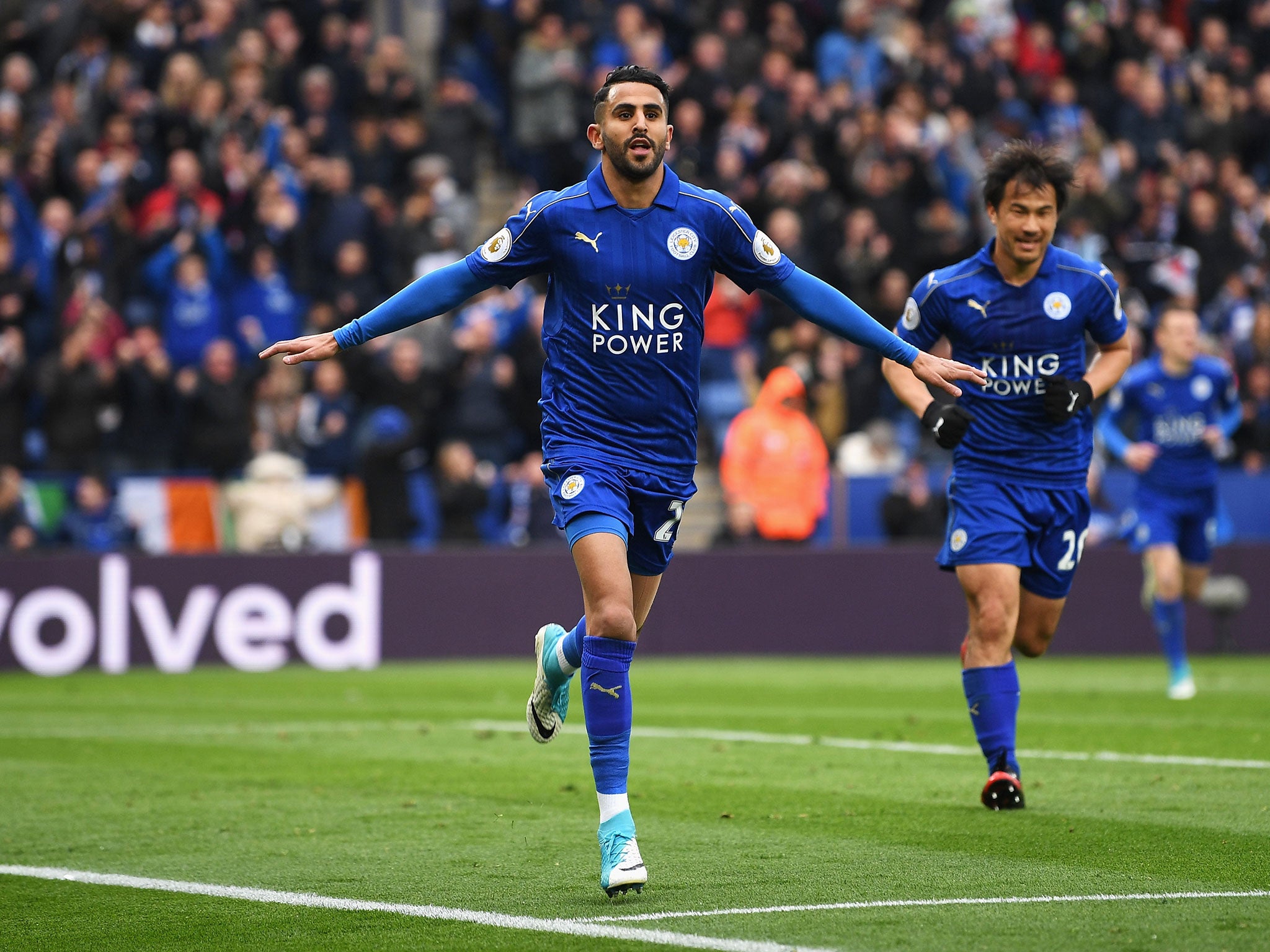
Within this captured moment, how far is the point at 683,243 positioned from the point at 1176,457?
27.1 ft

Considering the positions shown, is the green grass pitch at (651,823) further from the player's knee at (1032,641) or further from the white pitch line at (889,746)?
the player's knee at (1032,641)

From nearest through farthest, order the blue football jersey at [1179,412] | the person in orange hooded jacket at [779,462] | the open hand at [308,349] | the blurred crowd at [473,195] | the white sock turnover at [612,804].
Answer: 1. the white sock turnover at [612,804]
2. the open hand at [308,349]
3. the blue football jersey at [1179,412]
4. the blurred crowd at [473,195]
5. the person in orange hooded jacket at [779,462]

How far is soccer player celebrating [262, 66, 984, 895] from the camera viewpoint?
6336 mm

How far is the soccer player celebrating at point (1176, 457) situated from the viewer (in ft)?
44.8

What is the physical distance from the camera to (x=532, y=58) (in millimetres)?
21188

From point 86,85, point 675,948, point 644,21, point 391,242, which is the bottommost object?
point 675,948

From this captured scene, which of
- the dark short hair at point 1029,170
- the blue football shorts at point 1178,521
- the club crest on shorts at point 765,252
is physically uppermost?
the dark short hair at point 1029,170

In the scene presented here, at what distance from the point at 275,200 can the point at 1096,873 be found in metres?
14.3

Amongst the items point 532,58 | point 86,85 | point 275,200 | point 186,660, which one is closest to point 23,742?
point 186,660

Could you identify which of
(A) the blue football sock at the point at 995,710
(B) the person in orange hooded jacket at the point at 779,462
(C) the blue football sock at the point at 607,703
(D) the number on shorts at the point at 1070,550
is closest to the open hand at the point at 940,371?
(C) the blue football sock at the point at 607,703

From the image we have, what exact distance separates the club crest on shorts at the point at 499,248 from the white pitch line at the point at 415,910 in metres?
2.13

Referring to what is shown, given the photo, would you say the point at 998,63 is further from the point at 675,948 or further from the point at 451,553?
the point at 675,948

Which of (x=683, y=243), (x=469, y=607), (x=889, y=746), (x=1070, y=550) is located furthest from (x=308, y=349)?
(x=469, y=607)

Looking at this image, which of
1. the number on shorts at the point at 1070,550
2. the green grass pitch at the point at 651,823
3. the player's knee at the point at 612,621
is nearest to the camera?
the green grass pitch at the point at 651,823
